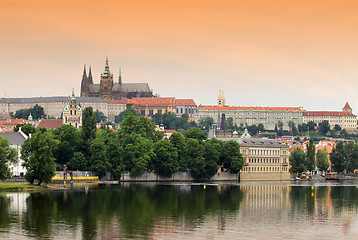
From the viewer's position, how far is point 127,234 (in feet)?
180

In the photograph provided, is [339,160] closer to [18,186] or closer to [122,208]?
[18,186]

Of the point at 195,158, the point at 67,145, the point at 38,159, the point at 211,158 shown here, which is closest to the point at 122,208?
the point at 38,159

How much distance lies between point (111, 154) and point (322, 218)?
50190mm

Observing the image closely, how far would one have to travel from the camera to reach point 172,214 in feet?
224

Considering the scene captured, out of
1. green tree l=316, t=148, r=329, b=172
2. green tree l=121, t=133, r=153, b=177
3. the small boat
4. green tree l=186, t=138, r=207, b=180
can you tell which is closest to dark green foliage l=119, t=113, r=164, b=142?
green tree l=186, t=138, r=207, b=180

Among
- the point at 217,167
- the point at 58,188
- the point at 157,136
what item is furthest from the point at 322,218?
the point at 157,136

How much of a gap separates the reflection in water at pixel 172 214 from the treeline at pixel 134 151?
41.1ft

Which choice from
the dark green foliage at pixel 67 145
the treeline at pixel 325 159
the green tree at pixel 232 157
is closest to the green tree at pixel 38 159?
the dark green foliage at pixel 67 145

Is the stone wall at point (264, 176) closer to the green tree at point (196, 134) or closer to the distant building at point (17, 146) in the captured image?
the green tree at point (196, 134)

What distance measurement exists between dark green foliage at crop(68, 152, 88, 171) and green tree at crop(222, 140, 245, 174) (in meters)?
29.6

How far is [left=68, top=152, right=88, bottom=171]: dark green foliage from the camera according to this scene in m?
108

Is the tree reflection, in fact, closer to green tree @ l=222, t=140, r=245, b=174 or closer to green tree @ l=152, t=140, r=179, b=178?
green tree @ l=152, t=140, r=179, b=178

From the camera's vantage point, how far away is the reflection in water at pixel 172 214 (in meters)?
56.4

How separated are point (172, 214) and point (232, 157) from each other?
62.1m
